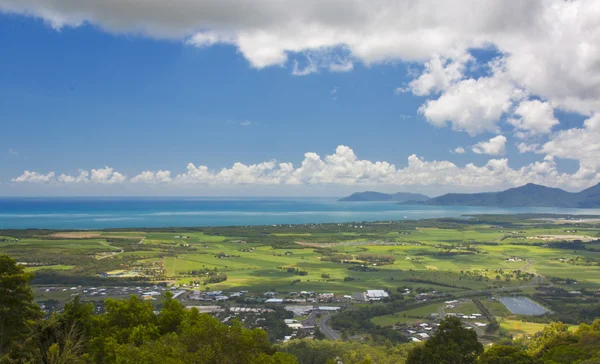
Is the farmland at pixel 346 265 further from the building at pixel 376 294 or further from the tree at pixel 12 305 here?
the tree at pixel 12 305

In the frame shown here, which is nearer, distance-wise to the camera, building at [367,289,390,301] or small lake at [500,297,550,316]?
small lake at [500,297,550,316]

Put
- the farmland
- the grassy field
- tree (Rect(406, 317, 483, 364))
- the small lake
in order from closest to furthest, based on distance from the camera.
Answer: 1. tree (Rect(406, 317, 483, 364))
2. the small lake
3. the farmland
4. the grassy field

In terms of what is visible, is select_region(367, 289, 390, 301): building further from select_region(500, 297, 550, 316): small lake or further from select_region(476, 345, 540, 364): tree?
select_region(476, 345, 540, 364): tree

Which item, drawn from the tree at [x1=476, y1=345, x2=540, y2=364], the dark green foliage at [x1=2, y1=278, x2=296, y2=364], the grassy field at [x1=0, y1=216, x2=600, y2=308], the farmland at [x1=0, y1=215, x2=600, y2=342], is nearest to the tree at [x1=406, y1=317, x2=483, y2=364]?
the tree at [x1=476, y1=345, x2=540, y2=364]

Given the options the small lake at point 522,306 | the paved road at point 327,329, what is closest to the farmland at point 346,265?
the small lake at point 522,306

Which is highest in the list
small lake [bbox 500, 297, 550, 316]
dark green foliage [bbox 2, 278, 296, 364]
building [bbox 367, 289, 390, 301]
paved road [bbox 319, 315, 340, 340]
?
dark green foliage [bbox 2, 278, 296, 364]

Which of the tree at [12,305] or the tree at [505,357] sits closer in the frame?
the tree at [12,305]

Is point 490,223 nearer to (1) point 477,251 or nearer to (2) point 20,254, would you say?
(1) point 477,251
